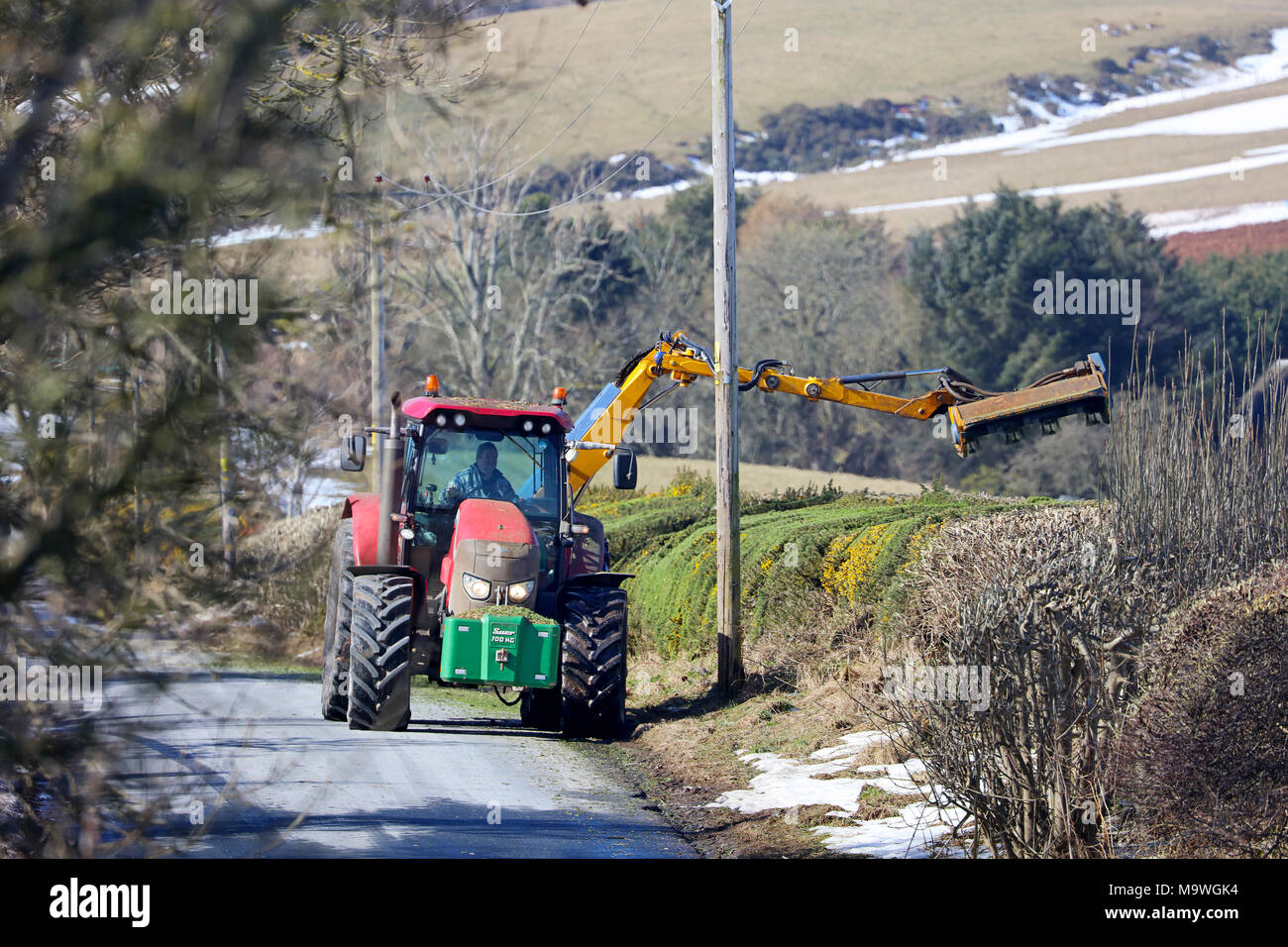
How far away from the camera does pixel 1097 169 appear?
279ft

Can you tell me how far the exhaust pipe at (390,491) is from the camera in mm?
10742

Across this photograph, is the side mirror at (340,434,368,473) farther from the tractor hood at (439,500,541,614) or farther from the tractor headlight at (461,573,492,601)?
the tractor headlight at (461,573,492,601)

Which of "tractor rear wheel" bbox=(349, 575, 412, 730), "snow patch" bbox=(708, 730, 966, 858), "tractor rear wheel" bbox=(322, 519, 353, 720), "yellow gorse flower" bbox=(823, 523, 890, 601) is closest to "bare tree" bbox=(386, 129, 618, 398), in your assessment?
"yellow gorse flower" bbox=(823, 523, 890, 601)

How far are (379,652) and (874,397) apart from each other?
547 centimetres

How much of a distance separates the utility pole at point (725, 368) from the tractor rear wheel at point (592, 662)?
2.17m

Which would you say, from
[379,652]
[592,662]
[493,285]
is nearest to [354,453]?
[379,652]

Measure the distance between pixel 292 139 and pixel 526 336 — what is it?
4234cm

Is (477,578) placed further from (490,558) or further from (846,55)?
(846,55)

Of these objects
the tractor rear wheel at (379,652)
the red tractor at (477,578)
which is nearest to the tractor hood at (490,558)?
the red tractor at (477,578)

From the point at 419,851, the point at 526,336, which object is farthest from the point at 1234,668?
the point at 526,336

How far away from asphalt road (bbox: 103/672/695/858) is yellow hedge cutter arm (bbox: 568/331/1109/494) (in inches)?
129

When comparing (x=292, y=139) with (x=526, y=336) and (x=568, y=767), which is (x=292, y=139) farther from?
(x=526, y=336)

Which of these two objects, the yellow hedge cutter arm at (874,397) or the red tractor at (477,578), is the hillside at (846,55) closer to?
the yellow hedge cutter arm at (874,397)

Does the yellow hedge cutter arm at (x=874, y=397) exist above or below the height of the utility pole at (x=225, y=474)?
above
